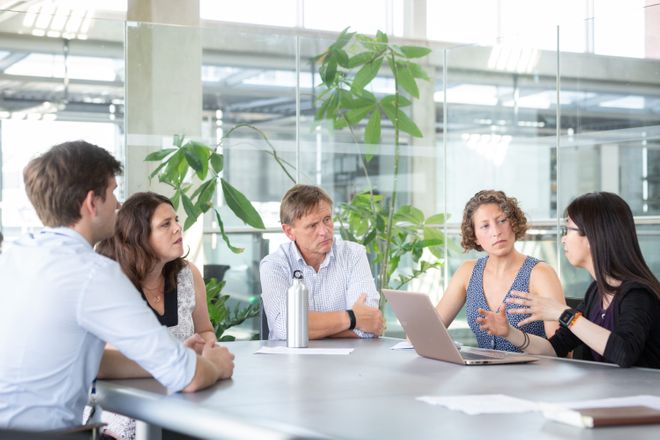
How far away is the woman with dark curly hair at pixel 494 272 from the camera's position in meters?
3.40

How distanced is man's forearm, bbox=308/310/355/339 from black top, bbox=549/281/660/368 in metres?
0.95

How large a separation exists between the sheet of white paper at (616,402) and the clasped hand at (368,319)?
1.41 m

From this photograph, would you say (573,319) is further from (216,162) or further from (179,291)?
(216,162)

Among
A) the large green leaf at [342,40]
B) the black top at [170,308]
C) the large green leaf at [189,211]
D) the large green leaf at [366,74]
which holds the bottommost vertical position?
the black top at [170,308]

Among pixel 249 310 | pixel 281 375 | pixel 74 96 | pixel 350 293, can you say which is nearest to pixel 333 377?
pixel 281 375

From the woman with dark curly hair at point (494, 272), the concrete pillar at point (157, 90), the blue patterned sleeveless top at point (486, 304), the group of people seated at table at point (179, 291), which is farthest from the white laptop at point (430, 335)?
the concrete pillar at point (157, 90)

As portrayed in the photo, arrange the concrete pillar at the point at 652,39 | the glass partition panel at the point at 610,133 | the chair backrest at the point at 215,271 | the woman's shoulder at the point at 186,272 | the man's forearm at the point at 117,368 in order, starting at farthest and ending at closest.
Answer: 1. the chair backrest at the point at 215,271
2. the glass partition panel at the point at 610,133
3. the concrete pillar at the point at 652,39
4. the woman's shoulder at the point at 186,272
5. the man's forearm at the point at 117,368

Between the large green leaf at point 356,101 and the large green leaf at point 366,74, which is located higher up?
the large green leaf at point 366,74

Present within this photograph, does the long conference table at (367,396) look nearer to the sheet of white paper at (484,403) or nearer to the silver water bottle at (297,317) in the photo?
the sheet of white paper at (484,403)

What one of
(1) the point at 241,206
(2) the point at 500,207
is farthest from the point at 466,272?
(1) the point at 241,206

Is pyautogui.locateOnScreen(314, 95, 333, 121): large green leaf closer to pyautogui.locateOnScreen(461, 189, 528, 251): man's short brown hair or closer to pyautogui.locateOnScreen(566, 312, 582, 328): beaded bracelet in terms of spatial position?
pyautogui.locateOnScreen(461, 189, 528, 251): man's short brown hair

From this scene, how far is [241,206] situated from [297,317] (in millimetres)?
1989

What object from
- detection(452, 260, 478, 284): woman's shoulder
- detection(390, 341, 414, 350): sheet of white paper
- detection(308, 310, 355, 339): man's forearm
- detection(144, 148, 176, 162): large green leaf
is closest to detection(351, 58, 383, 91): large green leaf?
detection(144, 148, 176, 162): large green leaf

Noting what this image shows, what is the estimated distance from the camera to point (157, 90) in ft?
16.1
